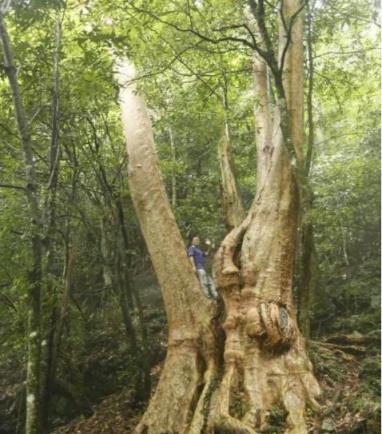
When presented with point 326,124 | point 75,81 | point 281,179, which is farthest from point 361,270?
point 75,81

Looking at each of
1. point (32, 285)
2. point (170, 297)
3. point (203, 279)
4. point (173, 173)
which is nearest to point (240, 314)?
point (170, 297)

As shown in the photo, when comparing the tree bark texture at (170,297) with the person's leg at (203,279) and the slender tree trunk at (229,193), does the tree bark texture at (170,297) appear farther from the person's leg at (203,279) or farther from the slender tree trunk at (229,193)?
the person's leg at (203,279)

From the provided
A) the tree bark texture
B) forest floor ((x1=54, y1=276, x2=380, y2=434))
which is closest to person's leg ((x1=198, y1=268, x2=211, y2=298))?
forest floor ((x1=54, y1=276, x2=380, y2=434))

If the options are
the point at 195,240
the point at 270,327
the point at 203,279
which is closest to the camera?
the point at 270,327

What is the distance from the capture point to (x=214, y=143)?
1356 cm

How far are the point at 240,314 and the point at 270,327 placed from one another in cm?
49

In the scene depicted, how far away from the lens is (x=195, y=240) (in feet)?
35.7

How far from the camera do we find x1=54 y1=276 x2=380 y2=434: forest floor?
15.3ft

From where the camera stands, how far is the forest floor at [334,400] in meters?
4.67

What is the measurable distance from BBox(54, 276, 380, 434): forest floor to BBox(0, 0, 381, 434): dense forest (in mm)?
28

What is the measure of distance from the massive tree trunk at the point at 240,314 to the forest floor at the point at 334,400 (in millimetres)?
251

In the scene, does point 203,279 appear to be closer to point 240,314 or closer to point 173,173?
point 173,173

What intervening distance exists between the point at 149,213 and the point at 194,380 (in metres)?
2.62

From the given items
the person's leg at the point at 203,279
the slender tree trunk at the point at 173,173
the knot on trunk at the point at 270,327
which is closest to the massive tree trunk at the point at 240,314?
the knot on trunk at the point at 270,327
